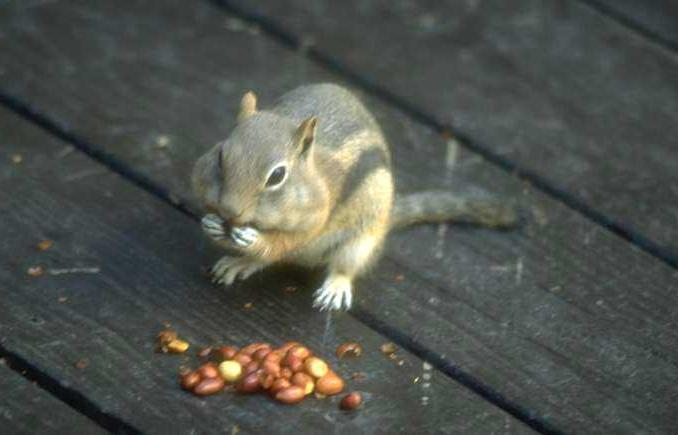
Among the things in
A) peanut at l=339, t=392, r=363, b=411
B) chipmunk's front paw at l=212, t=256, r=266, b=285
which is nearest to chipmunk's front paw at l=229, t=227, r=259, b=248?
chipmunk's front paw at l=212, t=256, r=266, b=285

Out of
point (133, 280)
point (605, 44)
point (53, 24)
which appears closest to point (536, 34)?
point (605, 44)

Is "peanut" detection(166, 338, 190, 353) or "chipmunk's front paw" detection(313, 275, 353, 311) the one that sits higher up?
"chipmunk's front paw" detection(313, 275, 353, 311)

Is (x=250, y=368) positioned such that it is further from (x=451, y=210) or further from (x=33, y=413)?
(x=451, y=210)

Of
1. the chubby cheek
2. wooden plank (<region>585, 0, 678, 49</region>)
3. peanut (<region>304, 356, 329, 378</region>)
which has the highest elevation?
the chubby cheek

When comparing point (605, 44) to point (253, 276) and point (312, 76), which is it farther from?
point (253, 276)

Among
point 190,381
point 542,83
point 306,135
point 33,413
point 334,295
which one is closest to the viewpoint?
point 33,413

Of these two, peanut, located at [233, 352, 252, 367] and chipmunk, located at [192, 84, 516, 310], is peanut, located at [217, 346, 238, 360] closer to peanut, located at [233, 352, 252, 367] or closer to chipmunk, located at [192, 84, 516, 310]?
peanut, located at [233, 352, 252, 367]

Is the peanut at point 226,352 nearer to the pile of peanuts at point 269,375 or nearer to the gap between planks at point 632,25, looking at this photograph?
the pile of peanuts at point 269,375

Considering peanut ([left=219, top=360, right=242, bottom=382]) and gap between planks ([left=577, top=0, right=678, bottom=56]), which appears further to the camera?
gap between planks ([left=577, top=0, right=678, bottom=56])

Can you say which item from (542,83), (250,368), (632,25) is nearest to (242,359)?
(250,368)
